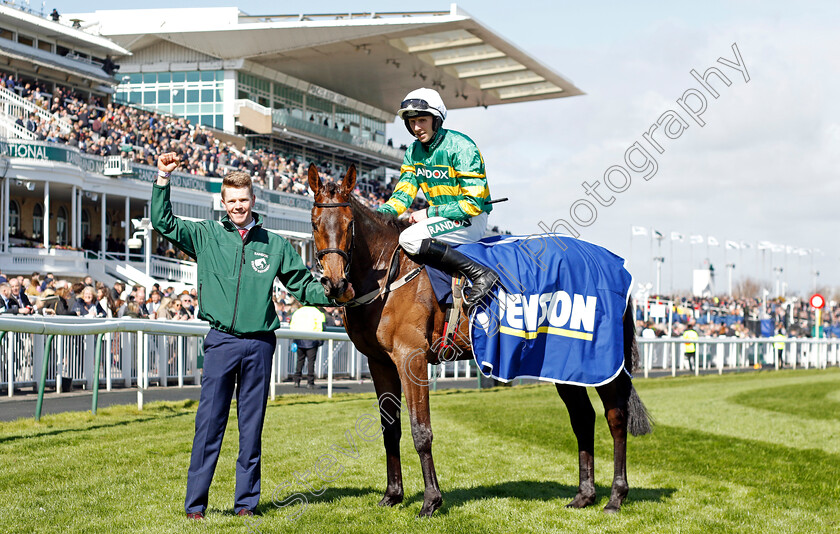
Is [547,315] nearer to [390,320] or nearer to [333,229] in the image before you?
[390,320]

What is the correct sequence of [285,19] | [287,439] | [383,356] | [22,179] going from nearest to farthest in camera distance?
[383,356]
[287,439]
[22,179]
[285,19]

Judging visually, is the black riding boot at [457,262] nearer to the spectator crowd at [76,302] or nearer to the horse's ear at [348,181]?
the horse's ear at [348,181]

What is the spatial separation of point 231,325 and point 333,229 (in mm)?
708

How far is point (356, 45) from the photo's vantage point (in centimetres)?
4131

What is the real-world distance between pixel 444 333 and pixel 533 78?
148 feet

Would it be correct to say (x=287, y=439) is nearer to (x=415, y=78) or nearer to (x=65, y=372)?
(x=65, y=372)

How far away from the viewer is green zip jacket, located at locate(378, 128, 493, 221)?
498cm

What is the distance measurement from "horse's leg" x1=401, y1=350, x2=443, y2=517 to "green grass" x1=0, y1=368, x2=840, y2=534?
0.18 metres

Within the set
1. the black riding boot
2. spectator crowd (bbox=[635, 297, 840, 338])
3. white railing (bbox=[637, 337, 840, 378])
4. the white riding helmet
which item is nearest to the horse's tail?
the black riding boot

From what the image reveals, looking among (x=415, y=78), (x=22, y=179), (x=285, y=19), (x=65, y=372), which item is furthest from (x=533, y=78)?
(x=65, y=372)

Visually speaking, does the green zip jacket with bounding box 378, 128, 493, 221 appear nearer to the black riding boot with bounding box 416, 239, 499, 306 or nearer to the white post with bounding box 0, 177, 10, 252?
the black riding boot with bounding box 416, 239, 499, 306

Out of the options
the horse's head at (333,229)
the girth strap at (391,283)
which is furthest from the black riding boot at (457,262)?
the horse's head at (333,229)

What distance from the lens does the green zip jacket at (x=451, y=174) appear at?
498cm

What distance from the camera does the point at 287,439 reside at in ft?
24.5
